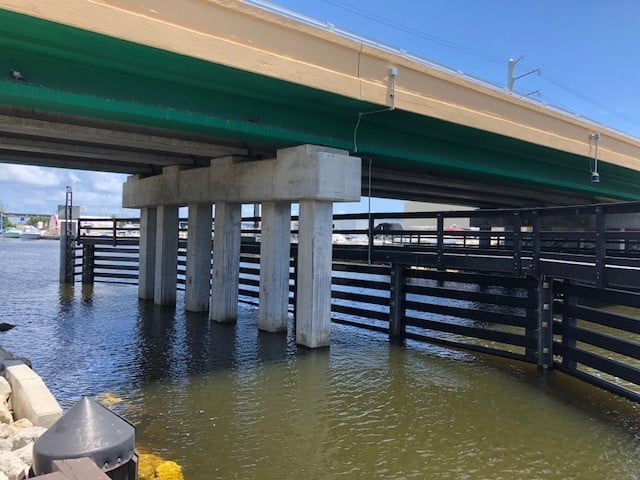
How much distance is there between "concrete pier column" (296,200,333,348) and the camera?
1029cm

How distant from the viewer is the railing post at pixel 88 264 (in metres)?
20.5

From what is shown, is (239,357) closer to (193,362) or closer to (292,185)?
(193,362)

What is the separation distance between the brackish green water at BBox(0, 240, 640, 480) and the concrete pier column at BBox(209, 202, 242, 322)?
1.52m

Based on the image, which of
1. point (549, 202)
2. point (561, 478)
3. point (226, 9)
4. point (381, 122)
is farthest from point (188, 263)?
point (549, 202)

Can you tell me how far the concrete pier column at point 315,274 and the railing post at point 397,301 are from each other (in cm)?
169

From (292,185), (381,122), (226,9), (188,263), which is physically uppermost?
(226,9)

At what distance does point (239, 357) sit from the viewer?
9445 millimetres

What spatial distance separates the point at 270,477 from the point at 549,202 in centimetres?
2771

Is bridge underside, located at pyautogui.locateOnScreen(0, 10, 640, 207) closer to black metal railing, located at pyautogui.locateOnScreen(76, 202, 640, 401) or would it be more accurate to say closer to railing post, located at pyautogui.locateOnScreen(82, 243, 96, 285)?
black metal railing, located at pyautogui.locateOnScreen(76, 202, 640, 401)

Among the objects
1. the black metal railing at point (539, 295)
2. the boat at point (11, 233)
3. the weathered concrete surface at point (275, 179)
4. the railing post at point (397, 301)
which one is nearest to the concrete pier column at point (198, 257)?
the weathered concrete surface at point (275, 179)

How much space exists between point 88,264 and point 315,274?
13.7 m

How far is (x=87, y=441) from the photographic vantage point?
3.19 m

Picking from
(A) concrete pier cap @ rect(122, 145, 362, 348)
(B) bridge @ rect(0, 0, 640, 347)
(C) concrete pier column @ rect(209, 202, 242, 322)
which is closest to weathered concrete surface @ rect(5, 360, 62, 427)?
(B) bridge @ rect(0, 0, 640, 347)

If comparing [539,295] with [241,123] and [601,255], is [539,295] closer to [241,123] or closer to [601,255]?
[601,255]
